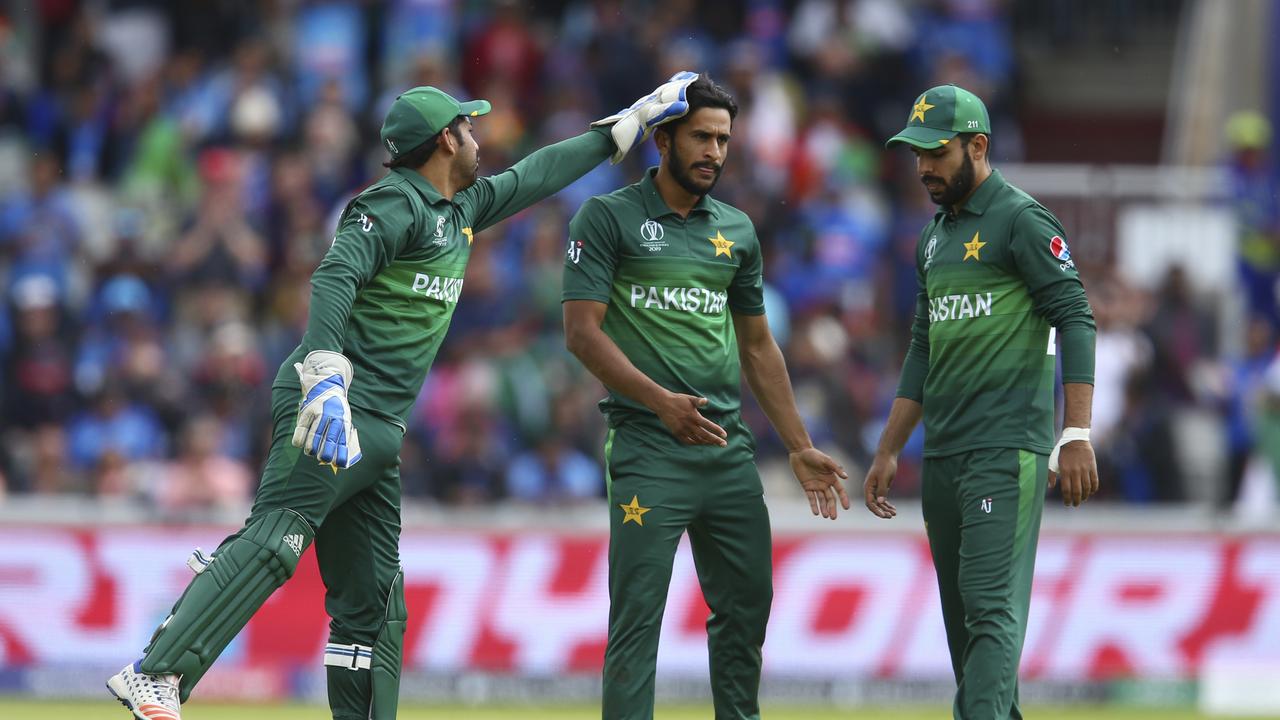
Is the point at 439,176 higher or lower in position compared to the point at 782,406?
higher

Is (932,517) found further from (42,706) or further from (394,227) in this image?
(42,706)

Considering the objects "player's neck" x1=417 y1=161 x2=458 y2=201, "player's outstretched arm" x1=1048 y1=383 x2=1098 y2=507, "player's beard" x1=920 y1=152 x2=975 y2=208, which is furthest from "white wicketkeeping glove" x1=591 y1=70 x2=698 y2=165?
"player's outstretched arm" x1=1048 y1=383 x2=1098 y2=507

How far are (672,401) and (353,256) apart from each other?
57.0 inches

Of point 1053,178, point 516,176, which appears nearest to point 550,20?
point 1053,178

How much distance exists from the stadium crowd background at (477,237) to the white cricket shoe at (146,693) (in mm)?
6307

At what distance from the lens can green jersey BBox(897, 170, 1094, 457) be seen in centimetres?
814

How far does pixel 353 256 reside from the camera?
802 centimetres

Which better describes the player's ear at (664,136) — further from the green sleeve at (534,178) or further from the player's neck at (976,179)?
the player's neck at (976,179)

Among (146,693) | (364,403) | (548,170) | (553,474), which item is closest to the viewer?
(146,693)

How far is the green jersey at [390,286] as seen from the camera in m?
7.96

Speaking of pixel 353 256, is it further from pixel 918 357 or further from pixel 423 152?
pixel 918 357

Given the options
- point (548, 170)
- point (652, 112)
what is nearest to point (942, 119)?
point (652, 112)

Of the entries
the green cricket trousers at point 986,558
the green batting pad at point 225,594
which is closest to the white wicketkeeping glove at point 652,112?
the green cricket trousers at point 986,558

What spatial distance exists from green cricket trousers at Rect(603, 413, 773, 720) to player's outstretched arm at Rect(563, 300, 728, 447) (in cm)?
14
